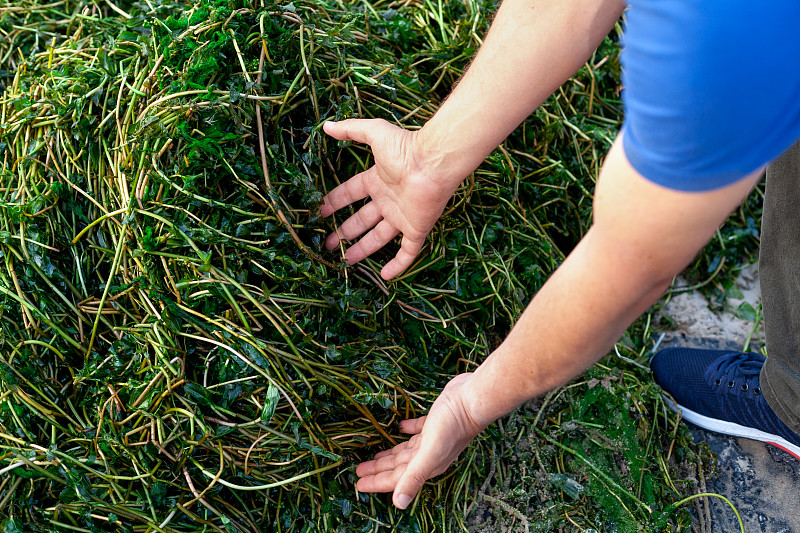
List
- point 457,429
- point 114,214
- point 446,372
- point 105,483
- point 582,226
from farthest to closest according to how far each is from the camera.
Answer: point 582,226
point 446,372
point 114,214
point 105,483
point 457,429

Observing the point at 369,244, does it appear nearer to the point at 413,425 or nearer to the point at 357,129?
the point at 357,129

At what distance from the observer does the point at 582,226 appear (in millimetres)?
2264

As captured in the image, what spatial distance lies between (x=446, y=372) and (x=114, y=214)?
1068 mm

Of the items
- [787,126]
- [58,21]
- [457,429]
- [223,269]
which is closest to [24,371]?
[223,269]

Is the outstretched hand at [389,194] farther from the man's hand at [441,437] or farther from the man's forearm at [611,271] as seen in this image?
the man's forearm at [611,271]

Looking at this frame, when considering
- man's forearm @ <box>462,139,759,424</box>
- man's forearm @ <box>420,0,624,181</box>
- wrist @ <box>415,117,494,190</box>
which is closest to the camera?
man's forearm @ <box>462,139,759,424</box>

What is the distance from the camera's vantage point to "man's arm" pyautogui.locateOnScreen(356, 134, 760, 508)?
889mm

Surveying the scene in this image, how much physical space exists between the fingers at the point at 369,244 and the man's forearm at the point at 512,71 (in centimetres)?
28

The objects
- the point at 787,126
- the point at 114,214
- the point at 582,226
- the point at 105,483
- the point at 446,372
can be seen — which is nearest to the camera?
the point at 787,126

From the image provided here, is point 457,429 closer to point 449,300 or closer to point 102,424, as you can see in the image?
point 449,300

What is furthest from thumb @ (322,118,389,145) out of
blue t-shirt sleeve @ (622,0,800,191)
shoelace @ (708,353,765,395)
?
shoelace @ (708,353,765,395)

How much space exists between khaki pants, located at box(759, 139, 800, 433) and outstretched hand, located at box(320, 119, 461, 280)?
2.89ft

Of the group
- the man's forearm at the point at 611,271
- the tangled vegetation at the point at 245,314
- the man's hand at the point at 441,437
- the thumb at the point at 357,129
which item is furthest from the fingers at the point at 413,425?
the thumb at the point at 357,129

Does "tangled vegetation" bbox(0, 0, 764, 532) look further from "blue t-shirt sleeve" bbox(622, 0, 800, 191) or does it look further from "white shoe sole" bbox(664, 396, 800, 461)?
"blue t-shirt sleeve" bbox(622, 0, 800, 191)
